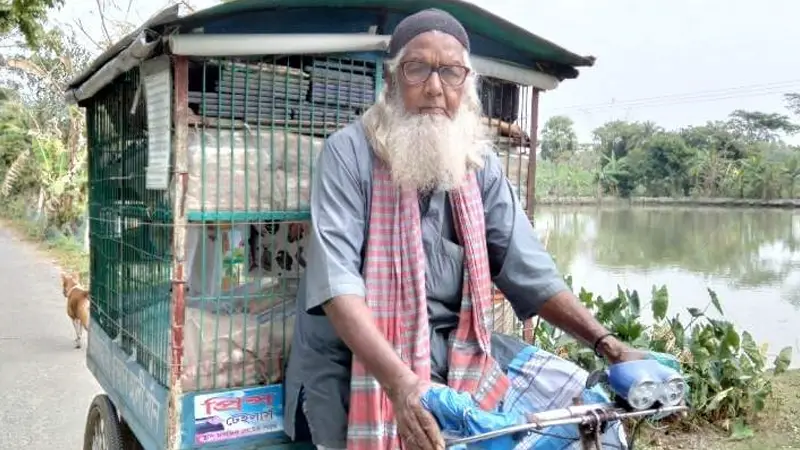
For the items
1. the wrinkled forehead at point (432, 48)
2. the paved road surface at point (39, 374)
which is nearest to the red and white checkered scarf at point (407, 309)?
the wrinkled forehead at point (432, 48)

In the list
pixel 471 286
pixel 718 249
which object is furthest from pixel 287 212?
pixel 718 249

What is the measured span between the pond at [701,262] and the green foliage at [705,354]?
50 centimetres

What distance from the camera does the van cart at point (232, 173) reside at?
2.11m

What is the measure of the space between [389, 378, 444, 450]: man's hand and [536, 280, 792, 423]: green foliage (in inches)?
129

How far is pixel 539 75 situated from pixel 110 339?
2.04m

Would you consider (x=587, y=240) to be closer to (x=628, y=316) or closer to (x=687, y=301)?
(x=687, y=301)

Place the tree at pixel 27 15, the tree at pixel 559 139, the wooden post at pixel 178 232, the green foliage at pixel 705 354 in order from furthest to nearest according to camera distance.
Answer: the tree at pixel 559 139 → the tree at pixel 27 15 → the green foliage at pixel 705 354 → the wooden post at pixel 178 232

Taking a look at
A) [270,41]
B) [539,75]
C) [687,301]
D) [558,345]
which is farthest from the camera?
[687,301]

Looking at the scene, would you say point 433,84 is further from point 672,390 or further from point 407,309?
point 672,390

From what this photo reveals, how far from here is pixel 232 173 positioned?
2.19 metres

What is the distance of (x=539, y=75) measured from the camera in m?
2.80

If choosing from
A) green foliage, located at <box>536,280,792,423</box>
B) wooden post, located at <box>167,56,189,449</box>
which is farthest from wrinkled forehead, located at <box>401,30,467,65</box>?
green foliage, located at <box>536,280,792,423</box>

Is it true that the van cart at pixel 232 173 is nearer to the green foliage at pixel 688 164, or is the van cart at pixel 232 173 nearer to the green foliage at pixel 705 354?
the green foliage at pixel 705 354

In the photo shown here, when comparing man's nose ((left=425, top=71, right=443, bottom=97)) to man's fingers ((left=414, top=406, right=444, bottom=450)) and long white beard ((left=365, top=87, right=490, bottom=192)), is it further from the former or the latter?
man's fingers ((left=414, top=406, right=444, bottom=450))
